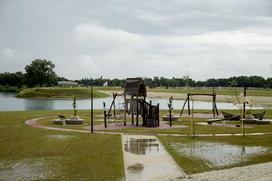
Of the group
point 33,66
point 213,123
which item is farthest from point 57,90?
point 213,123

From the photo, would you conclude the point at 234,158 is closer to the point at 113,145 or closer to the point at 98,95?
the point at 113,145

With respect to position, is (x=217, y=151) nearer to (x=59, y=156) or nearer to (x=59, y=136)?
(x=59, y=156)

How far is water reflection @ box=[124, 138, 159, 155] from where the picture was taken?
18969mm

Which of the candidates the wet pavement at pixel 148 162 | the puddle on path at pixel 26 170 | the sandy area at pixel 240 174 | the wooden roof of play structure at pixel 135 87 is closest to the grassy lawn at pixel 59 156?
the puddle on path at pixel 26 170

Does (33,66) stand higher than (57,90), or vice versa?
(33,66)

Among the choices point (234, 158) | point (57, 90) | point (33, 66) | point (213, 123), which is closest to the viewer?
point (234, 158)

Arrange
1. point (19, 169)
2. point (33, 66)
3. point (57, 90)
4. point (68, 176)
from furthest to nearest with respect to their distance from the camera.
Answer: point (33, 66), point (57, 90), point (19, 169), point (68, 176)

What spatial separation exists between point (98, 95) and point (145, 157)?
299ft

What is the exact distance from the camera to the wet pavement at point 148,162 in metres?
14.0

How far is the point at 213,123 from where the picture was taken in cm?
3297

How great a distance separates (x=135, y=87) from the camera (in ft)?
110

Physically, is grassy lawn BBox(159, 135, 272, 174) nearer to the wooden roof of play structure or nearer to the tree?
the wooden roof of play structure

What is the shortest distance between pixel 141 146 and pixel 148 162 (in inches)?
167

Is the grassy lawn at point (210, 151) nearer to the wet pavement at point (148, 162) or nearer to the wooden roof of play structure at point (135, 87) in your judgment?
the wet pavement at point (148, 162)
